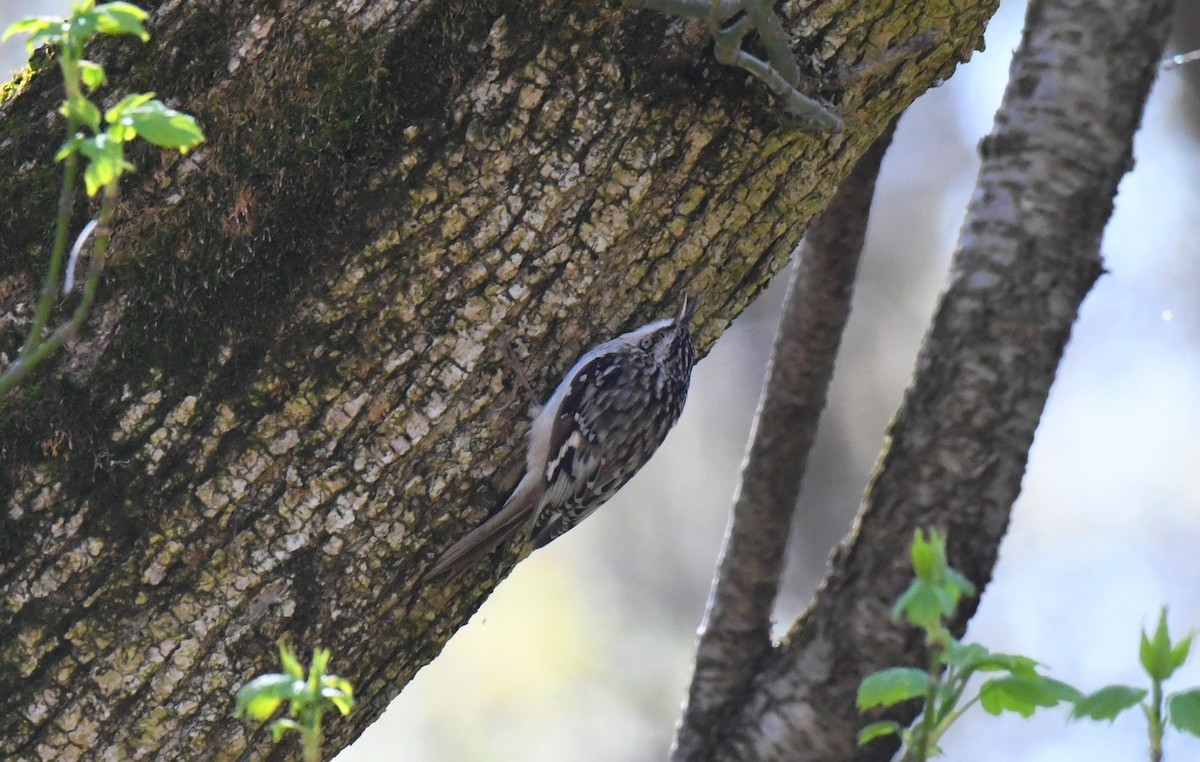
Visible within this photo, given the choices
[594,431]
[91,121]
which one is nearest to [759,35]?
[91,121]

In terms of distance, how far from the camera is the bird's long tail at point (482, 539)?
9.50 feet

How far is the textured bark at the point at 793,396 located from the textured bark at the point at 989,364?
457mm

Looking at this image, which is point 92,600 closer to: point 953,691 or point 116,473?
point 116,473

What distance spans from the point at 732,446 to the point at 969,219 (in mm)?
7245

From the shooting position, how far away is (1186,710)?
60.2 inches

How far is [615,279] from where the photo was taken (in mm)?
2957

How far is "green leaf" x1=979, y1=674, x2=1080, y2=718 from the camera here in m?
1.66

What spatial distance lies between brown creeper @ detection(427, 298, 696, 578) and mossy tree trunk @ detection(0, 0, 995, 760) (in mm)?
246

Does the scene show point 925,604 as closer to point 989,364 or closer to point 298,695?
point 298,695

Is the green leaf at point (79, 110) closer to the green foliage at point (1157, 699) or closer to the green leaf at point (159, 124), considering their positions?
the green leaf at point (159, 124)

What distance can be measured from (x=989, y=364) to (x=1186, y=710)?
200cm

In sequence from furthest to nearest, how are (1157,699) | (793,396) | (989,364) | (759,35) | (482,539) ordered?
(793,396) < (989,364) < (482,539) < (759,35) < (1157,699)

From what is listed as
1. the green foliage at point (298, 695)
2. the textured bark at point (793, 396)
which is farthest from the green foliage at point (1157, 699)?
the textured bark at point (793, 396)

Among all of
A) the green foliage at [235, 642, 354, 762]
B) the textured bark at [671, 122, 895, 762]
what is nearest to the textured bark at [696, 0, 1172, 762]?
the textured bark at [671, 122, 895, 762]
